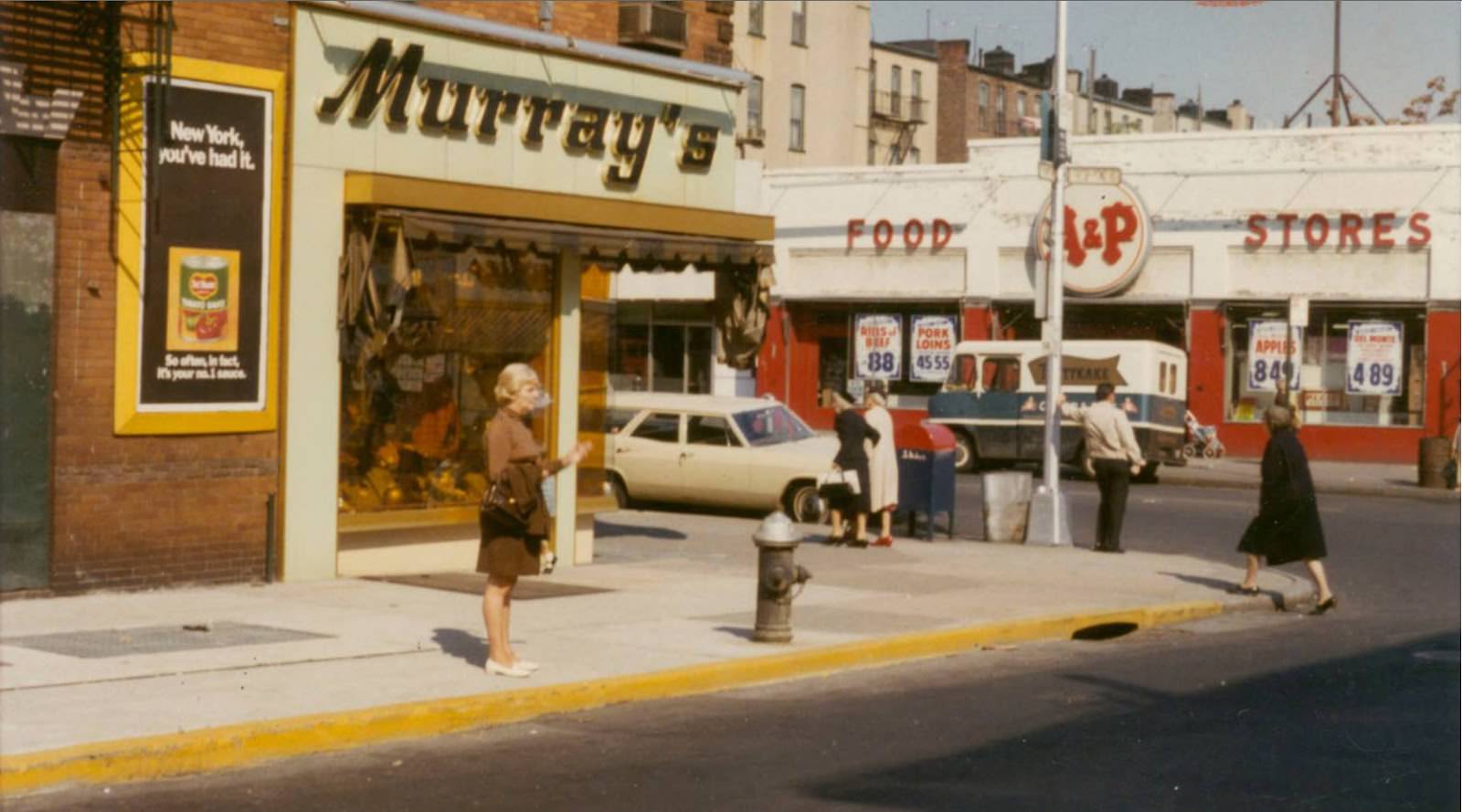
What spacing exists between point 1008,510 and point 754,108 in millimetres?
39385

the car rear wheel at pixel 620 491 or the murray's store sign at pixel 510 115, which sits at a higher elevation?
the murray's store sign at pixel 510 115

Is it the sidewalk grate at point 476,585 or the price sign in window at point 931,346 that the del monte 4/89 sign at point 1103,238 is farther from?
the sidewalk grate at point 476,585

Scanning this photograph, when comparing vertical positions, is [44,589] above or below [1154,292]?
below

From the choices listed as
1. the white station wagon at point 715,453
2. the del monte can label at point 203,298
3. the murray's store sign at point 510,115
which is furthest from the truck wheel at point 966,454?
the del monte can label at point 203,298

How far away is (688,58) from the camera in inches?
801

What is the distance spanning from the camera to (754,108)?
2393 inches

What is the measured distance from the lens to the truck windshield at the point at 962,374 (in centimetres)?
3603

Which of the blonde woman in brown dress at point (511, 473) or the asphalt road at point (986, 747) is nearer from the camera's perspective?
the asphalt road at point (986, 747)

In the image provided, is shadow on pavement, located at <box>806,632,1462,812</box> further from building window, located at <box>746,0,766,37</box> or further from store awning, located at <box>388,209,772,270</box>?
building window, located at <box>746,0,766,37</box>

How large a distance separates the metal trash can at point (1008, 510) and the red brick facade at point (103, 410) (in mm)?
9606

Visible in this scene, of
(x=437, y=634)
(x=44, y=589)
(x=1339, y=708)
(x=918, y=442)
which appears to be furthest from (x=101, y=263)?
(x=918, y=442)

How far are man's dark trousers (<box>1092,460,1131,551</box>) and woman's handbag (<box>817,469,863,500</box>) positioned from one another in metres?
2.57

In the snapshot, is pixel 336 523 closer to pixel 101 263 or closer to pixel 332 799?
pixel 101 263

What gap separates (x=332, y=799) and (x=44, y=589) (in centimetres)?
650
